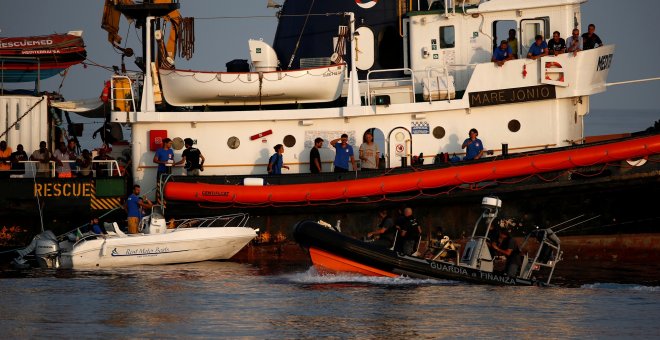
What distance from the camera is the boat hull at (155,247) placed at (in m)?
22.5

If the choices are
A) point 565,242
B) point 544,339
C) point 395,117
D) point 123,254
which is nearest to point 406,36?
point 395,117

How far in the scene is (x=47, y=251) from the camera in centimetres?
2259

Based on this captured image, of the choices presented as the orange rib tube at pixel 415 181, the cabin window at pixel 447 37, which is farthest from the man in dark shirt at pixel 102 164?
the cabin window at pixel 447 37

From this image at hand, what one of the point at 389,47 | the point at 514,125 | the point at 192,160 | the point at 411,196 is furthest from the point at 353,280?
the point at 389,47

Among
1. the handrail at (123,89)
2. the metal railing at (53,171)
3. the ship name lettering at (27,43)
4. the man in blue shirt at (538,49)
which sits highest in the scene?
the ship name lettering at (27,43)

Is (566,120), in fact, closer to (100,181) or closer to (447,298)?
(447,298)

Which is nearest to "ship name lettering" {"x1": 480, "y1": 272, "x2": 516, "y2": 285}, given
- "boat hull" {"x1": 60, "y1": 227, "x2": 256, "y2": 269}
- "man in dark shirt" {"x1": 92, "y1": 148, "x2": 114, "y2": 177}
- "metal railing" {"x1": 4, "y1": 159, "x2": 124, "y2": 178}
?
"boat hull" {"x1": 60, "y1": 227, "x2": 256, "y2": 269}

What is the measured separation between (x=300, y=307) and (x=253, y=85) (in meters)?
6.65

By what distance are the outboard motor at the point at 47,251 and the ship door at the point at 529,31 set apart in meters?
9.40

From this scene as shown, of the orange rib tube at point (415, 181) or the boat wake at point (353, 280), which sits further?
the orange rib tube at point (415, 181)

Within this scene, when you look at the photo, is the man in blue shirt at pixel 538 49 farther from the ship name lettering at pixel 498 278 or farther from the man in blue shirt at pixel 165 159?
the man in blue shirt at pixel 165 159

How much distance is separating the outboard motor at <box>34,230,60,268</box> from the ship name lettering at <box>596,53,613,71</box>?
1055 cm

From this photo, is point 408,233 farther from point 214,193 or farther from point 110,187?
point 110,187

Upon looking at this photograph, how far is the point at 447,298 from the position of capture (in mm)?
18781
